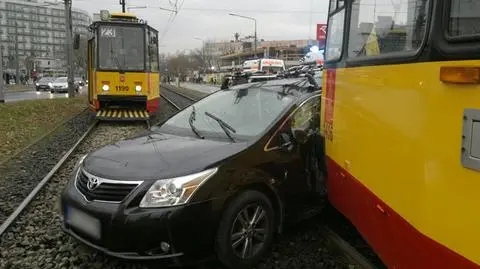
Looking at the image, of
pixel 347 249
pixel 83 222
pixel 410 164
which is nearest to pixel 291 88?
pixel 347 249

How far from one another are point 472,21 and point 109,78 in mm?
14036

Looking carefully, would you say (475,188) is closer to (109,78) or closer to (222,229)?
(222,229)

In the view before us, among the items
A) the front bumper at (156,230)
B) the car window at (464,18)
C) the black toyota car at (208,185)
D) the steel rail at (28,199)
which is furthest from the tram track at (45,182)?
the car window at (464,18)

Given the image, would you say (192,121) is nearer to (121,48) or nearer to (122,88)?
(122,88)

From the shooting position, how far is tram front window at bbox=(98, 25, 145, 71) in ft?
49.8

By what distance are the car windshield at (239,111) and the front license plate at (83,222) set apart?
1.38 meters

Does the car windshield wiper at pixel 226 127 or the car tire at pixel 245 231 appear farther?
the car windshield wiper at pixel 226 127

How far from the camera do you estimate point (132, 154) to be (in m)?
4.26

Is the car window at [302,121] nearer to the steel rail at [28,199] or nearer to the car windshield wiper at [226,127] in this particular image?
the car windshield wiper at [226,127]

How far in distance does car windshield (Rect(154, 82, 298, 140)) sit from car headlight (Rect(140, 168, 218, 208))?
965 mm

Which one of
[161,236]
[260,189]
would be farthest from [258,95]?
[161,236]

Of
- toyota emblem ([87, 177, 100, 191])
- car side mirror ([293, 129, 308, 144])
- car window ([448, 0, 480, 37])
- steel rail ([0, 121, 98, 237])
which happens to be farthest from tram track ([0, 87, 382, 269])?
car window ([448, 0, 480, 37])

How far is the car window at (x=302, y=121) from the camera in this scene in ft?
14.7

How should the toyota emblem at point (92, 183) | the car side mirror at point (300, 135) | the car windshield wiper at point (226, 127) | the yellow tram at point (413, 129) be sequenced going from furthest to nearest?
the car windshield wiper at point (226, 127)
the car side mirror at point (300, 135)
the toyota emblem at point (92, 183)
the yellow tram at point (413, 129)
